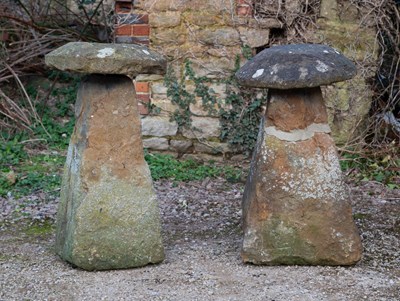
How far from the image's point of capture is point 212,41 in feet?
22.6

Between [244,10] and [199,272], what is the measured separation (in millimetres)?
3061

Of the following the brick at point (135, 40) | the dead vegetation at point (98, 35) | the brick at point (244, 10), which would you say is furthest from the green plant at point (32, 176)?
the brick at point (244, 10)

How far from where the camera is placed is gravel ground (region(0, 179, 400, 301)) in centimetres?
420

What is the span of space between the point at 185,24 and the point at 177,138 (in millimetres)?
1026

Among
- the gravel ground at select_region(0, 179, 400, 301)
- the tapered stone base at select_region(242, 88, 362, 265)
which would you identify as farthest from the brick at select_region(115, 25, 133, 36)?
the tapered stone base at select_region(242, 88, 362, 265)

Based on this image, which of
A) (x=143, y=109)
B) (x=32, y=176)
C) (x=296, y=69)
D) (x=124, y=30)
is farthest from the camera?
(x=143, y=109)

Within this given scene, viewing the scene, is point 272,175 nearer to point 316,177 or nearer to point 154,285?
point 316,177

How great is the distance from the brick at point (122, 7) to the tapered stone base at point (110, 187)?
8.31 ft

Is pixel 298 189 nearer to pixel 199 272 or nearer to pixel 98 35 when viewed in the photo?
pixel 199 272

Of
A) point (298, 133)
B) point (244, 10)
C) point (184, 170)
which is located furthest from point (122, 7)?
point (298, 133)

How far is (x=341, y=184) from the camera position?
4613 millimetres

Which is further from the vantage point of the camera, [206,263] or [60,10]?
[60,10]

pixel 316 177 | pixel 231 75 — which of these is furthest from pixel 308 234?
pixel 231 75

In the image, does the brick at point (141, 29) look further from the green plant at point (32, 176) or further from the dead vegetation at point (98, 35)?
the green plant at point (32, 176)
